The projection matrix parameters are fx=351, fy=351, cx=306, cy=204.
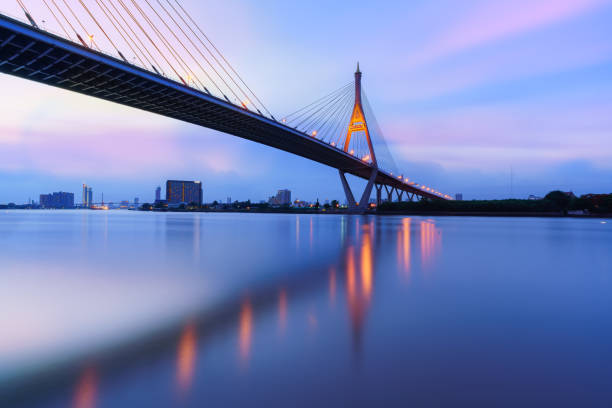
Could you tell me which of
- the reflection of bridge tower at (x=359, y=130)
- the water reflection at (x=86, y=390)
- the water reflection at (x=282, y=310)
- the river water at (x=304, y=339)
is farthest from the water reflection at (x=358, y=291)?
the reflection of bridge tower at (x=359, y=130)

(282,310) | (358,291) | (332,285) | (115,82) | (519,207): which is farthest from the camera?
(519,207)

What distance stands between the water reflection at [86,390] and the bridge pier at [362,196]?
178 ft

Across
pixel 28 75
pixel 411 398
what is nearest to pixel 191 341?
pixel 411 398

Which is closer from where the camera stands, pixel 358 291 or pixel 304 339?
pixel 304 339

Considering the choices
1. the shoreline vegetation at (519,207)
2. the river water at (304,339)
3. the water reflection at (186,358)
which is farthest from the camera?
the shoreline vegetation at (519,207)

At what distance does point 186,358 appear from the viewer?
118 inches

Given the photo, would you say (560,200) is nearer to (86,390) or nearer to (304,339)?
(304,339)

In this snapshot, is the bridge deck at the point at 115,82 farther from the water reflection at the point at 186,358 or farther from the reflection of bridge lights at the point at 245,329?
the water reflection at the point at 186,358

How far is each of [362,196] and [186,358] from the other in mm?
59676

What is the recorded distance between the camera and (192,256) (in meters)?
10.2

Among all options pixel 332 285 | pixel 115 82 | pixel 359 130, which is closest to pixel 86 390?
pixel 332 285

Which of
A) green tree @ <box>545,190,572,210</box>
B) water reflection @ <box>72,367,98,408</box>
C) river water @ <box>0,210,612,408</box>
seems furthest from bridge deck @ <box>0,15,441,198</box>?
green tree @ <box>545,190,572,210</box>

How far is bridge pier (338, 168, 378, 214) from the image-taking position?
2234 inches

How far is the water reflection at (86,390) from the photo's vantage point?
2277 mm
